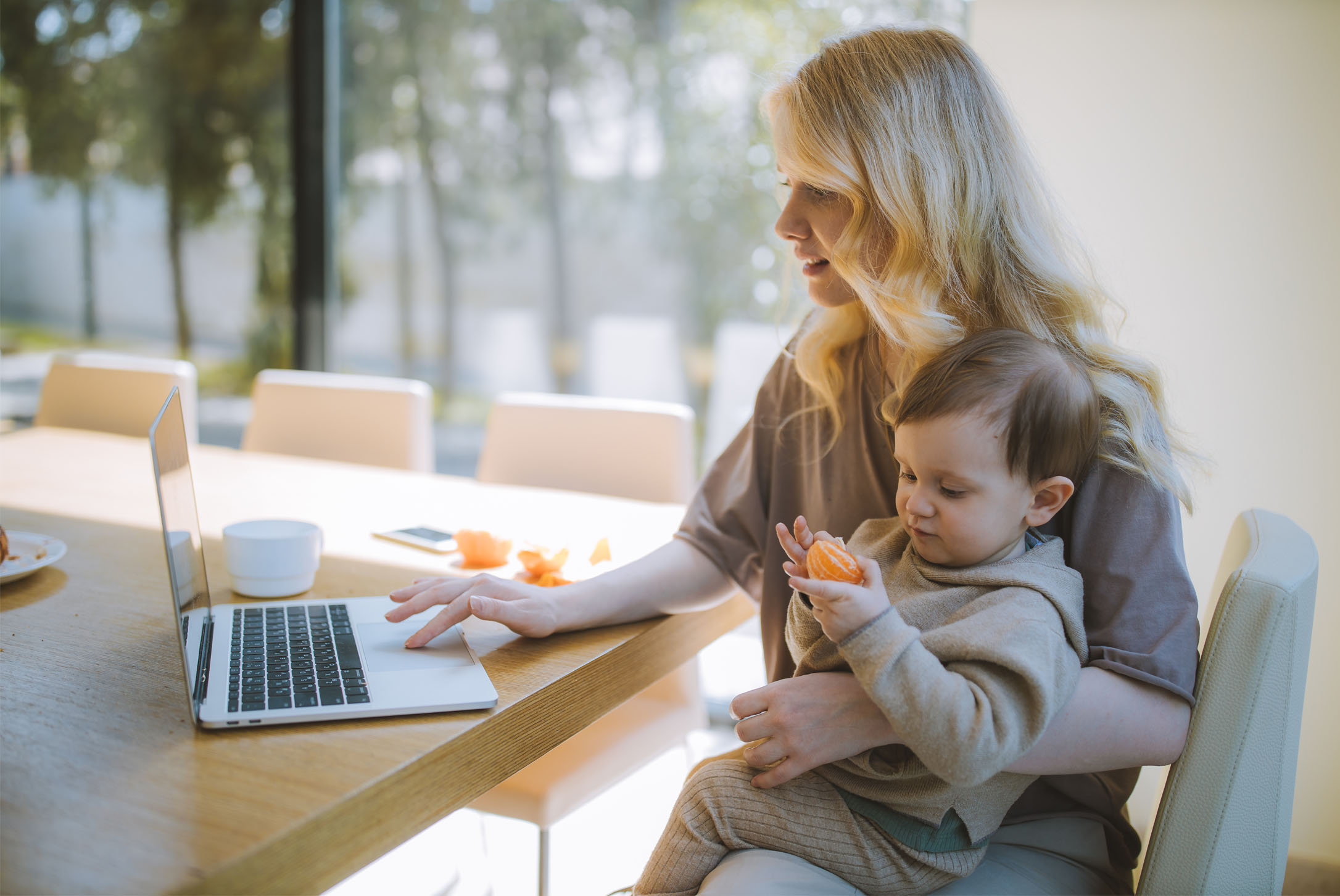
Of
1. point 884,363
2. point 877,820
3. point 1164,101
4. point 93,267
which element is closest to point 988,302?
point 884,363

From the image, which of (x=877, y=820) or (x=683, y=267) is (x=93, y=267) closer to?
(x=683, y=267)

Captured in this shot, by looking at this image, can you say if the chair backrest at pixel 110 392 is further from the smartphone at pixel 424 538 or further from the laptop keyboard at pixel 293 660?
the laptop keyboard at pixel 293 660

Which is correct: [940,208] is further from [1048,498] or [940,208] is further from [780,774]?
[780,774]

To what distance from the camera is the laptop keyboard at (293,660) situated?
3.02ft

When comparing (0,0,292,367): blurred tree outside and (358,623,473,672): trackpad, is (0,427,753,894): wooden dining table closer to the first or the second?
(358,623,473,672): trackpad

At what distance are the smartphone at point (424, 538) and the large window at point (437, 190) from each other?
1366 millimetres

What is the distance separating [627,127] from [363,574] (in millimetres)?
2018

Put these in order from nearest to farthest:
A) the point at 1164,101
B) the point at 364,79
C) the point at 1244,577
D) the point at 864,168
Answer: the point at 1244,577
the point at 864,168
the point at 1164,101
the point at 364,79

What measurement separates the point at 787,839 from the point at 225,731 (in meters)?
0.56

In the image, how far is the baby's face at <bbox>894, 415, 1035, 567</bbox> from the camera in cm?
100

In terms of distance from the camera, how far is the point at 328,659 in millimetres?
1022

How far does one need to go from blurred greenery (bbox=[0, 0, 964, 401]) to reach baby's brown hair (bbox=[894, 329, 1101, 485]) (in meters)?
1.84

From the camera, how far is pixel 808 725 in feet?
3.33

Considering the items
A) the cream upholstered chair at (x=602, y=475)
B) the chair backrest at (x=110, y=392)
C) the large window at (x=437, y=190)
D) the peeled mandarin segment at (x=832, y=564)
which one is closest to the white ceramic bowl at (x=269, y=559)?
the cream upholstered chair at (x=602, y=475)
